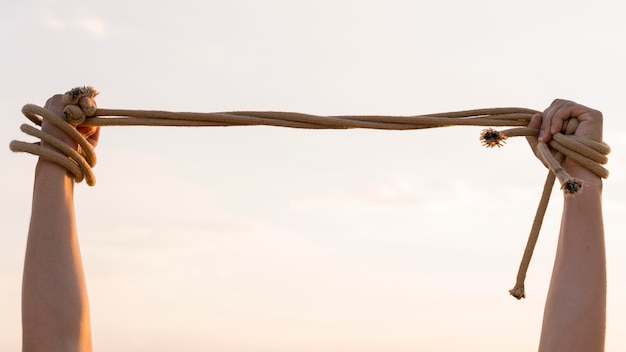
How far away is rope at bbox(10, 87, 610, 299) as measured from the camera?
3504 millimetres

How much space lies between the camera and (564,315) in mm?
3262

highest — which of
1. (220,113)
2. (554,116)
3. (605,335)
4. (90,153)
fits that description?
(554,116)

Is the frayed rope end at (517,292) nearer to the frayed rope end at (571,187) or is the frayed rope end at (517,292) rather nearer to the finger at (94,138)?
the frayed rope end at (571,187)

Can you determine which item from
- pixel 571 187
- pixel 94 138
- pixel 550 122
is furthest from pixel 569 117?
pixel 94 138

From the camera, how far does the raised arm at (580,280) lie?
323cm

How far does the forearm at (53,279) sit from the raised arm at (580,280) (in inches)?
68.3

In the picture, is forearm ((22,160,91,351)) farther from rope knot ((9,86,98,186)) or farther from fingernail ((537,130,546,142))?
fingernail ((537,130,546,142))

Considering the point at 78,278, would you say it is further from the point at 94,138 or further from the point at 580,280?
the point at 580,280

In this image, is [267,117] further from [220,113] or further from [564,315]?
[564,315]

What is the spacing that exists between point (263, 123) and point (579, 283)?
1374mm

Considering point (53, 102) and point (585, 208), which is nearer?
point (585, 208)

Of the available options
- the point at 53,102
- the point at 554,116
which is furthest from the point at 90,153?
the point at 554,116

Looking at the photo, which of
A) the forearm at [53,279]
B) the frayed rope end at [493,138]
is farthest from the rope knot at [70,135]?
the frayed rope end at [493,138]

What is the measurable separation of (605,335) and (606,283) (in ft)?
0.66
